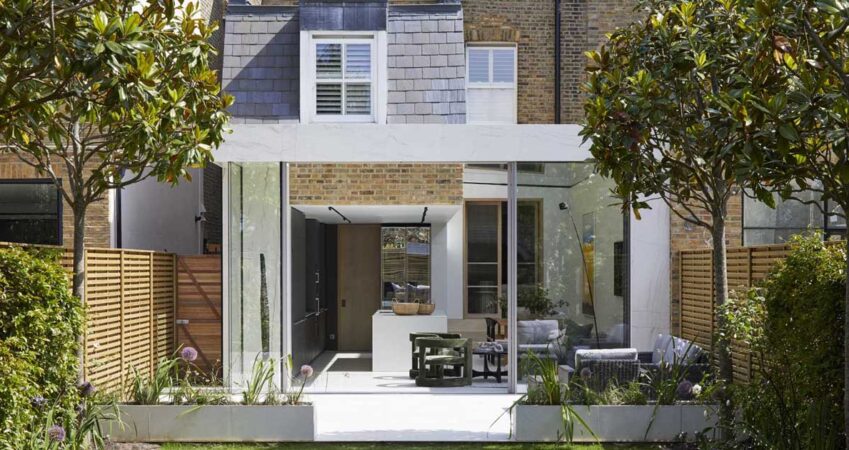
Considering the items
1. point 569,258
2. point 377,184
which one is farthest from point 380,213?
point 569,258

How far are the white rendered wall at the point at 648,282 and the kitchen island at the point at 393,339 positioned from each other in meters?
4.14

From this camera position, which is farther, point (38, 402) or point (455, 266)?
point (455, 266)

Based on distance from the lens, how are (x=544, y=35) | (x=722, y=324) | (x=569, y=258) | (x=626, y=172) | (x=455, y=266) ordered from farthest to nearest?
(x=455, y=266) → (x=544, y=35) → (x=569, y=258) → (x=722, y=324) → (x=626, y=172)

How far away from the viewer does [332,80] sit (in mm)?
14984

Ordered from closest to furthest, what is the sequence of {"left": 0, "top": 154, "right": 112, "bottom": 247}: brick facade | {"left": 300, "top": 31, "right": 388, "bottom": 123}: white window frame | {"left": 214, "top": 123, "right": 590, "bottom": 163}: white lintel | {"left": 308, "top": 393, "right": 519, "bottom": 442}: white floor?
{"left": 308, "top": 393, "right": 519, "bottom": 442}: white floor < {"left": 214, "top": 123, "right": 590, "bottom": 163}: white lintel < {"left": 0, "top": 154, "right": 112, "bottom": 247}: brick facade < {"left": 300, "top": 31, "right": 388, "bottom": 123}: white window frame

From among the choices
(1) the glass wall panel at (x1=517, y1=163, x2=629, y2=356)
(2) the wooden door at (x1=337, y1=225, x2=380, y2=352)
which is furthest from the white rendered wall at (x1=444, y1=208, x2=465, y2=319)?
(1) the glass wall panel at (x1=517, y1=163, x2=629, y2=356)

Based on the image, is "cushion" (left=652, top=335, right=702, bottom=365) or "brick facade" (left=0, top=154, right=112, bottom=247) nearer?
"cushion" (left=652, top=335, right=702, bottom=365)

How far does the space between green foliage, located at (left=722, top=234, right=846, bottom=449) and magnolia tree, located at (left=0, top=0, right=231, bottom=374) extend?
15.9 feet

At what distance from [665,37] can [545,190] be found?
4.23 meters

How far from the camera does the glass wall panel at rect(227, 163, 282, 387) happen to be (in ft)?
40.3

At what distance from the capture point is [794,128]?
5.55 metres

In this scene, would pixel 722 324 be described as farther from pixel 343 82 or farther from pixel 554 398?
pixel 343 82

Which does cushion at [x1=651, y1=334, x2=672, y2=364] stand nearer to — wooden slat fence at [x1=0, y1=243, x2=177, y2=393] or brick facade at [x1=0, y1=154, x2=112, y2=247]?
wooden slat fence at [x1=0, y1=243, x2=177, y2=393]

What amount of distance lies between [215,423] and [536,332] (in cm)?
442
